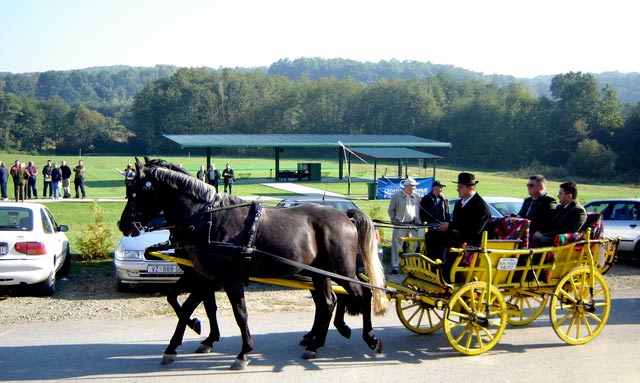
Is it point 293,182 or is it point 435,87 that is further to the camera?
point 435,87

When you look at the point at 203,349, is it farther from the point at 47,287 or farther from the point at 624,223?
the point at 624,223

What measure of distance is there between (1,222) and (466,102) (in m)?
97.5

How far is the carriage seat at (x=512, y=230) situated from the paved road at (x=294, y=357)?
1.30 m

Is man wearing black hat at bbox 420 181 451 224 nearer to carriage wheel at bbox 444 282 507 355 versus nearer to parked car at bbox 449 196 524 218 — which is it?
parked car at bbox 449 196 524 218

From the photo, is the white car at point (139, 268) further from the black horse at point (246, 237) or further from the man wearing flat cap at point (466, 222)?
the man wearing flat cap at point (466, 222)

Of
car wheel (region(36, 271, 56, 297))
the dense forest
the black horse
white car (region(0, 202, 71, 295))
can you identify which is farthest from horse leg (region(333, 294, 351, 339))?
the dense forest

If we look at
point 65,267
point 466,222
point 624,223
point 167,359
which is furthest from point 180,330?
point 624,223

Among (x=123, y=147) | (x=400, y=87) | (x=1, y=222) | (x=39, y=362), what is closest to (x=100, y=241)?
(x=1, y=222)

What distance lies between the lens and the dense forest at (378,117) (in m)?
79.4

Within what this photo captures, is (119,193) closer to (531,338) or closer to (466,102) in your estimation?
(531,338)

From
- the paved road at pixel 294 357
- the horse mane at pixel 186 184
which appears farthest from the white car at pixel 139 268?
the horse mane at pixel 186 184

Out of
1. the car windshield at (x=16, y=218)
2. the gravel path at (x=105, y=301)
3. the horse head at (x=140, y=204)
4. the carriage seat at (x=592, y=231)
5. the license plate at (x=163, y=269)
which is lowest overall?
the gravel path at (x=105, y=301)

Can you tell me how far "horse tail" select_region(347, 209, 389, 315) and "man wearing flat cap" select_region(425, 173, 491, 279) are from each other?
78cm

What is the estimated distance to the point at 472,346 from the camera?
7.73 metres
